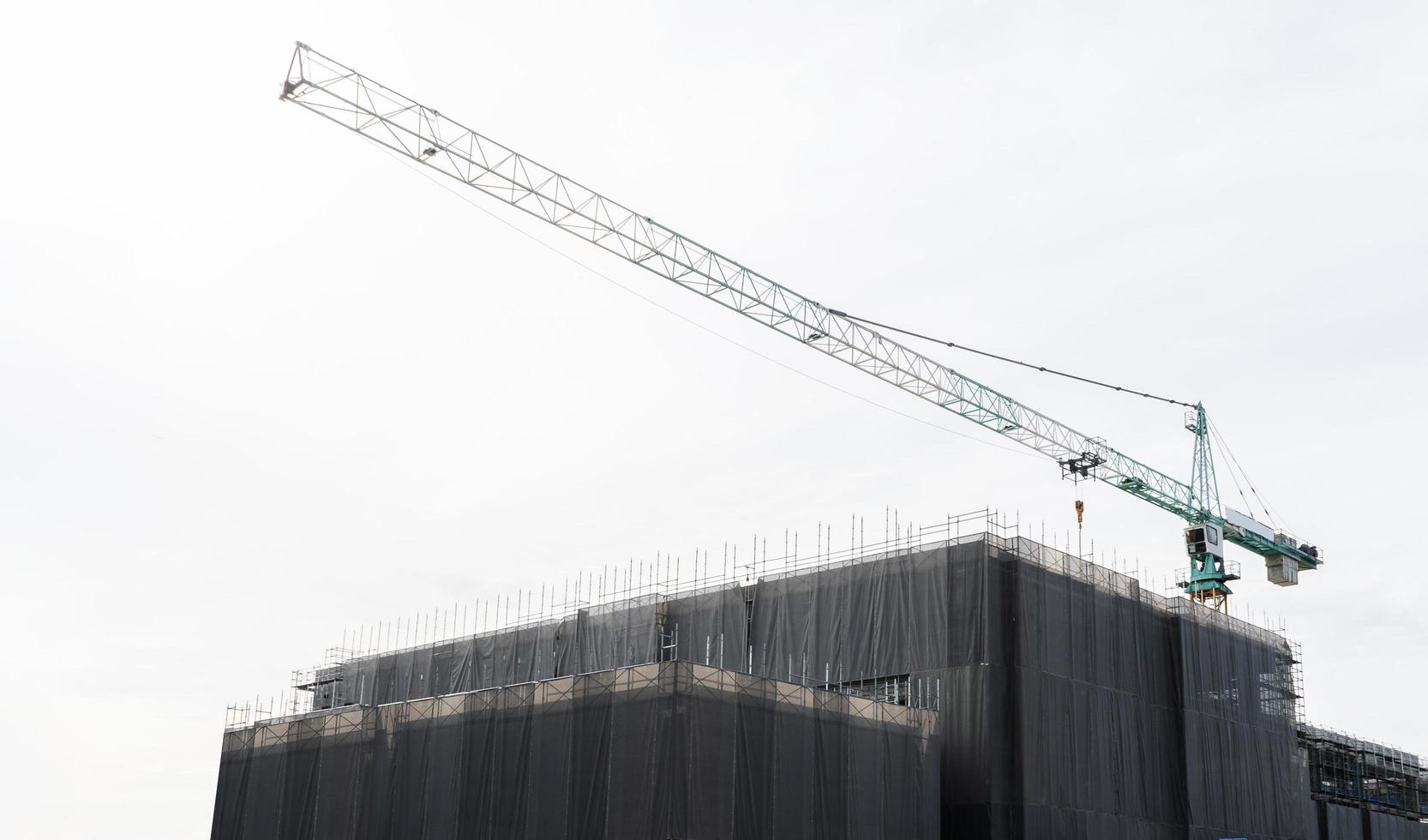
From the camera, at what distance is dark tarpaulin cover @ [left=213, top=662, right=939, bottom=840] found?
41.5m

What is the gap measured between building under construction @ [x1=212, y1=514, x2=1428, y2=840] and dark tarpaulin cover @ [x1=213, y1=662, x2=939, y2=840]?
77 mm

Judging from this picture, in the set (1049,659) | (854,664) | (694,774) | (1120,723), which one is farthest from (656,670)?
(1120,723)

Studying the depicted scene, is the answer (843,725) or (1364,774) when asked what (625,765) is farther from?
(1364,774)

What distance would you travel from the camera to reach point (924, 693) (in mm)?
50594

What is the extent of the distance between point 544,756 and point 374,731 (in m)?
8.95

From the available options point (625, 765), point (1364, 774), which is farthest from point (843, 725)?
point (1364, 774)

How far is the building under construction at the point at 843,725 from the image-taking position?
42688 mm

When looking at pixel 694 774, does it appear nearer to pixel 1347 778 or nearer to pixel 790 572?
pixel 790 572

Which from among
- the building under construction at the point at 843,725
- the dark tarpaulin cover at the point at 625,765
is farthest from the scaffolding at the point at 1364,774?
the dark tarpaulin cover at the point at 625,765

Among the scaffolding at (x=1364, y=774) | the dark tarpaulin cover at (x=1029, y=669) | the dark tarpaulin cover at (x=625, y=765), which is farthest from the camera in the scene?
the scaffolding at (x=1364, y=774)

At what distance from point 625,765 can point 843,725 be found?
25.8ft

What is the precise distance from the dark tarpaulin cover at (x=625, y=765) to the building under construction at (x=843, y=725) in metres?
0.08

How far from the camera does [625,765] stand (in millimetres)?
41844

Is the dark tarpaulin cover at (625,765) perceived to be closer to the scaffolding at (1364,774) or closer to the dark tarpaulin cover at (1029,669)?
the dark tarpaulin cover at (1029,669)
